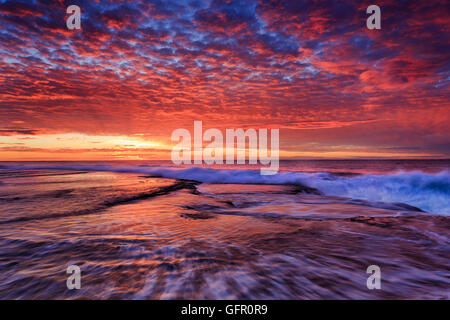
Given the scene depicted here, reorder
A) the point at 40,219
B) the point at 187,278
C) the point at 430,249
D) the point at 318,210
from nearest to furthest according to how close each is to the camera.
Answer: the point at 187,278
the point at 430,249
the point at 40,219
the point at 318,210

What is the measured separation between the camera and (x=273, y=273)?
251 centimetres

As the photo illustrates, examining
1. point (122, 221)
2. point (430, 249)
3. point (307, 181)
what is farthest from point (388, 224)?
point (307, 181)

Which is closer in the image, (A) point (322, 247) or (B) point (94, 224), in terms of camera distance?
(A) point (322, 247)

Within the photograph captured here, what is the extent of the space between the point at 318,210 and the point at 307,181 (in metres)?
9.12

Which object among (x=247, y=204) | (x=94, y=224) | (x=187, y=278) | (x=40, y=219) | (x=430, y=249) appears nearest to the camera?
(x=187, y=278)

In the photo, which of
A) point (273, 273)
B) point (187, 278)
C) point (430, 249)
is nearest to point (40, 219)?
point (187, 278)

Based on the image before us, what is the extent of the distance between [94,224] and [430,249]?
5792mm

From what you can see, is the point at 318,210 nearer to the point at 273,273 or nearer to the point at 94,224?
the point at 273,273
